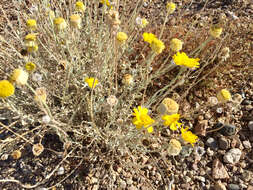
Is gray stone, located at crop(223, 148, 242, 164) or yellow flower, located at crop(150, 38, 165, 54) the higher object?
yellow flower, located at crop(150, 38, 165, 54)

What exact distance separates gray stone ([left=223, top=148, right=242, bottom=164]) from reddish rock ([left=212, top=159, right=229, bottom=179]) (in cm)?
8

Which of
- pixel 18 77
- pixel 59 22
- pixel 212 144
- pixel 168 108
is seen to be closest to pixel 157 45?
pixel 168 108

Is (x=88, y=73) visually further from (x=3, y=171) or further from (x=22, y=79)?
(x=3, y=171)

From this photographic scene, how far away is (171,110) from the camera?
127 cm

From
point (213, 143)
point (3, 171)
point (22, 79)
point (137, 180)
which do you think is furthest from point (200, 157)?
point (3, 171)

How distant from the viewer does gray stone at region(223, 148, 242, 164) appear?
2.02m

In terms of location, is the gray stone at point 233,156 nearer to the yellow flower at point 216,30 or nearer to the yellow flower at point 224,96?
the yellow flower at point 224,96

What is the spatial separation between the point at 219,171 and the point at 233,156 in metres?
0.22

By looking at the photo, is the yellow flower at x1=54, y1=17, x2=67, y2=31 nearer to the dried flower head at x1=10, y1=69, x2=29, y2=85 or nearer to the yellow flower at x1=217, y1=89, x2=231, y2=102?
the dried flower head at x1=10, y1=69, x2=29, y2=85

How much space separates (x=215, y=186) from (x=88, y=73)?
168cm

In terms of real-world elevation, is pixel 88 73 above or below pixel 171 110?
below

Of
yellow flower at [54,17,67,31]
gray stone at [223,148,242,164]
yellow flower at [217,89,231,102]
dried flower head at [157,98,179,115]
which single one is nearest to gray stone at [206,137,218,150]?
gray stone at [223,148,242,164]

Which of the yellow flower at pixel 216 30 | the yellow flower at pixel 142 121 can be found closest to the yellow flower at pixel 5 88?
the yellow flower at pixel 142 121

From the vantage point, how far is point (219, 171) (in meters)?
1.97
